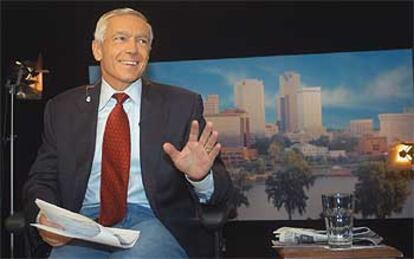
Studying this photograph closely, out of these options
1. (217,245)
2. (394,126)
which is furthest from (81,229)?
(394,126)

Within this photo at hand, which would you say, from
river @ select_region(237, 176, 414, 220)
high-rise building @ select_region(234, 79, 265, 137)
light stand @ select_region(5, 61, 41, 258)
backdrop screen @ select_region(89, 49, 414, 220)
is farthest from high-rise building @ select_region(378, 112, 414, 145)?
light stand @ select_region(5, 61, 41, 258)

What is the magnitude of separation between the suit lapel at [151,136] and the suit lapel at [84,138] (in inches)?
6.2

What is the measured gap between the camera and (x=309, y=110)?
210 inches

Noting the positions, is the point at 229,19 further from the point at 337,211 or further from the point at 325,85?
the point at 337,211

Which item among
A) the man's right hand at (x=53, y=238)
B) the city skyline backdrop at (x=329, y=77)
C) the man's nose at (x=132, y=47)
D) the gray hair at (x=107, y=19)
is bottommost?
the man's right hand at (x=53, y=238)

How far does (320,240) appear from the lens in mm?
1772

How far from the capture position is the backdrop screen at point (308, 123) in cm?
522

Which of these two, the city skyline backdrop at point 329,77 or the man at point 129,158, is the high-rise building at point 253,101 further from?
the man at point 129,158

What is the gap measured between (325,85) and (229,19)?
1.12m

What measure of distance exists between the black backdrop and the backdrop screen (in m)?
0.11

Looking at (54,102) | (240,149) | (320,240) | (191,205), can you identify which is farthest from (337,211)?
(240,149)

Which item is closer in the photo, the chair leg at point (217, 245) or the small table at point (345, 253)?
the small table at point (345, 253)

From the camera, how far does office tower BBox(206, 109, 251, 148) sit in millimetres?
5316

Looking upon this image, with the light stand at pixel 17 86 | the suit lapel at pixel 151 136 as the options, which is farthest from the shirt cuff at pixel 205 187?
the light stand at pixel 17 86
